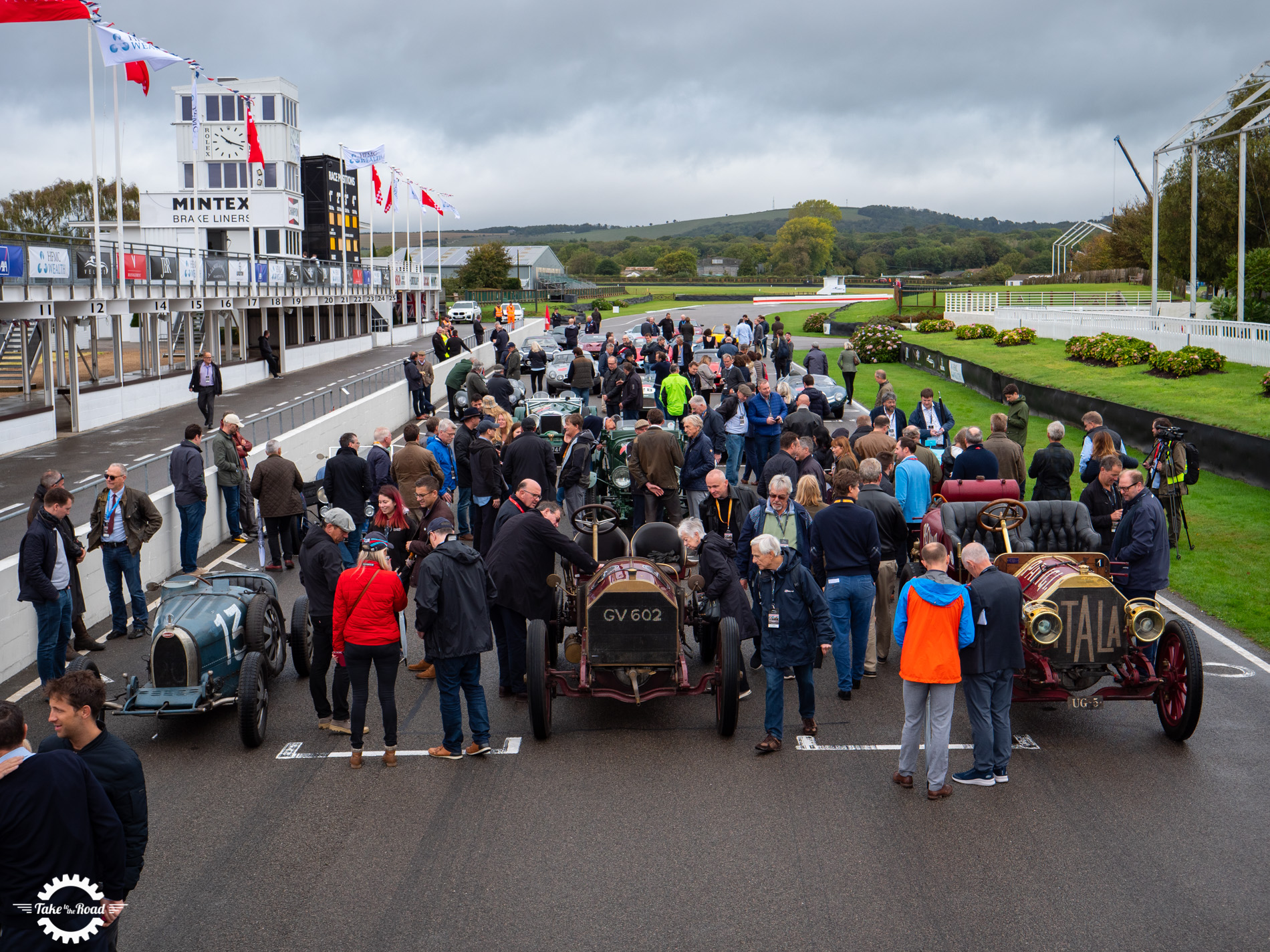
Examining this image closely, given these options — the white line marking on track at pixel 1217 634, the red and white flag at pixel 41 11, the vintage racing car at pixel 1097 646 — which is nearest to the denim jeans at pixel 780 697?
the vintage racing car at pixel 1097 646

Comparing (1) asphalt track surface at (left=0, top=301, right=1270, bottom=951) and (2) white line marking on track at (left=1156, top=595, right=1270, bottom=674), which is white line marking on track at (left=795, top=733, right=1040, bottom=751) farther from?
(2) white line marking on track at (left=1156, top=595, right=1270, bottom=674)

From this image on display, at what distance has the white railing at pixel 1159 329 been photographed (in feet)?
92.9

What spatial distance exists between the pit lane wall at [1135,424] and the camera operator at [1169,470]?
3872mm

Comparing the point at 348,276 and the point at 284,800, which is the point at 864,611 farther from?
the point at 348,276

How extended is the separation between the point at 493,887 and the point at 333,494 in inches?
304

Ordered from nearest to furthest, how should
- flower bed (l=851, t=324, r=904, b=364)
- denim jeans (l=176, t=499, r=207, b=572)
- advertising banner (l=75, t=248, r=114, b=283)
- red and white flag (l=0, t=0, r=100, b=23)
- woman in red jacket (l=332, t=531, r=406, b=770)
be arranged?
woman in red jacket (l=332, t=531, r=406, b=770) < denim jeans (l=176, t=499, r=207, b=572) < red and white flag (l=0, t=0, r=100, b=23) < advertising banner (l=75, t=248, r=114, b=283) < flower bed (l=851, t=324, r=904, b=364)

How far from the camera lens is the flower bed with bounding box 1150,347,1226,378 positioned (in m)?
27.8

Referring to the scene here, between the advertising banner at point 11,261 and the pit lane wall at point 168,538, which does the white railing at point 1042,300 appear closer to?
the pit lane wall at point 168,538

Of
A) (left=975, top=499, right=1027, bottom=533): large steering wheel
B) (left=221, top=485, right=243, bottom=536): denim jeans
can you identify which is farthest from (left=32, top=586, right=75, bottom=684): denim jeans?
(left=975, top=499, right=1027, bottom=533): large steering wheel

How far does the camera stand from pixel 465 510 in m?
15.5

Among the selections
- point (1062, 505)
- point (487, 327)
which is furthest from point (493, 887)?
point (487, 327)

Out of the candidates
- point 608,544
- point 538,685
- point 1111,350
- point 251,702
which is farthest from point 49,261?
point 1111,350

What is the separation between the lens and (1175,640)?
8.41 metres

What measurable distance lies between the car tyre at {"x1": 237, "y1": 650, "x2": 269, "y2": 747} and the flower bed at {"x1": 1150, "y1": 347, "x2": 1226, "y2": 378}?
26296 mm
